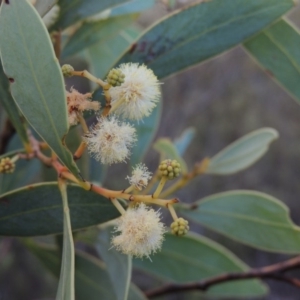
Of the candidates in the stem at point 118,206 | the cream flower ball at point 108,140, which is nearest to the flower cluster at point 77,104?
the cream flower ball at point 108,140

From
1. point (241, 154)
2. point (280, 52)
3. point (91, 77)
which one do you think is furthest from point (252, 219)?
point (91, 77)

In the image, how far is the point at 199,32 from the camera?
0.94 m

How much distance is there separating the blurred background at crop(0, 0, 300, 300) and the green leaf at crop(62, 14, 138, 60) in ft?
11.7

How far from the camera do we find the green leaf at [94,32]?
1121 mm

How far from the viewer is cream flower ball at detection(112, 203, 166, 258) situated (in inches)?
25.3

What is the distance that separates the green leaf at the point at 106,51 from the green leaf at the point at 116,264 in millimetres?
512

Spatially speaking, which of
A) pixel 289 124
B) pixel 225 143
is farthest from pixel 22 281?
pixel 289 124

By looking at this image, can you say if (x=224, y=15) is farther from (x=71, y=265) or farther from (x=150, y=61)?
(x=71, y=265)

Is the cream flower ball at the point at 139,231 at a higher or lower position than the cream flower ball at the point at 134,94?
lower

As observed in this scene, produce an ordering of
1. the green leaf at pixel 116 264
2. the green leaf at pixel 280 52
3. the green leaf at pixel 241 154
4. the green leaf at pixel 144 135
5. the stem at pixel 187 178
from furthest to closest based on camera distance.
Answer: the green leaf at pixel 144 135
the green leaf at pixel 241 154
the stem at pixel 187 178
the green leaf at pixel 280 52
the green leaf at pixel 116 264

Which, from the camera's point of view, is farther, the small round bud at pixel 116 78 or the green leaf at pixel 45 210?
the green leaf at pixel 45 210

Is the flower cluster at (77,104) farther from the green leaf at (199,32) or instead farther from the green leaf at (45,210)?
the green leaf at (199,32)

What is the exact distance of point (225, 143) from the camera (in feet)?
17.6

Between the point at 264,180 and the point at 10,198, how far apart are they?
15.3 ft
